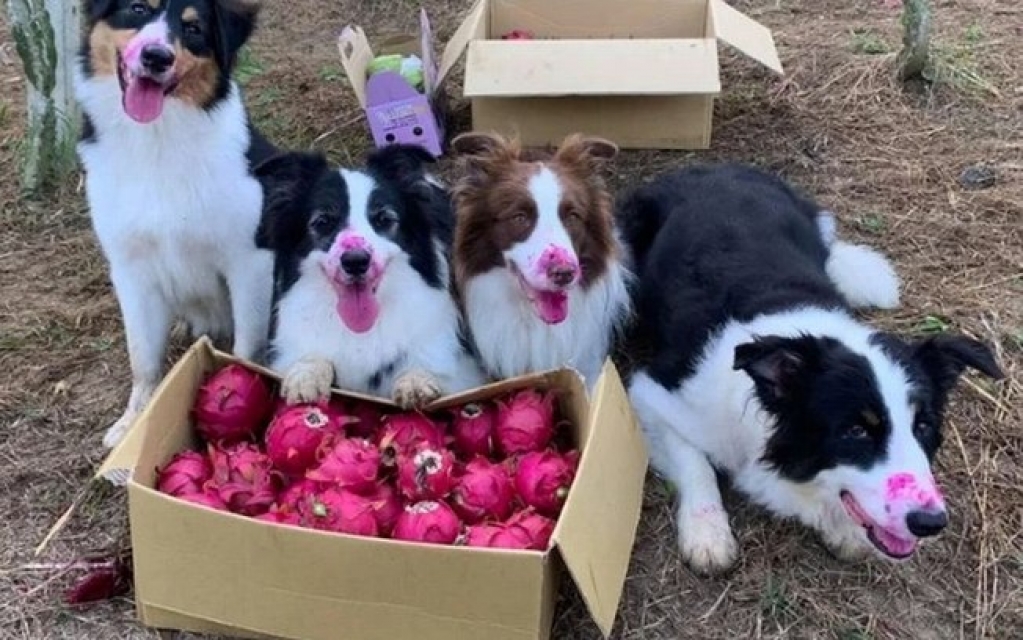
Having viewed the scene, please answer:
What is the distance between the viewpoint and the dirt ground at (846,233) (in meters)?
2.96

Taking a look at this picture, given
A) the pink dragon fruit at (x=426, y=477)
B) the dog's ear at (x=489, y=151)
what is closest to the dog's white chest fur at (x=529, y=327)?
the dog's ear at (x=489, y=151)

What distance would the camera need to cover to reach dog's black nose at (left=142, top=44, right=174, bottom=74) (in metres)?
3.11

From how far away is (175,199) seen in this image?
338 cm

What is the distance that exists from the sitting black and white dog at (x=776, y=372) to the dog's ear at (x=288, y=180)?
128 cm

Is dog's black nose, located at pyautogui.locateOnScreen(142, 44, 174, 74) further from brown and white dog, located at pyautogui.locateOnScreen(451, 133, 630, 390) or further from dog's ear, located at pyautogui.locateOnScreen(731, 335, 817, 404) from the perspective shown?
dog's ear, located at pyautogui.locateOnScreen(731, 335, 817, 404)

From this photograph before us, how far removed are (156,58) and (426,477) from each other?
1.46 meters

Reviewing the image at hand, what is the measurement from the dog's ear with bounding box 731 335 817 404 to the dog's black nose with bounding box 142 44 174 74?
1851mm

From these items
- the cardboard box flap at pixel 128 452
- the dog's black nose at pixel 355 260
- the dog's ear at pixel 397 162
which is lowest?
the cardboard box flap at pixel 128 452

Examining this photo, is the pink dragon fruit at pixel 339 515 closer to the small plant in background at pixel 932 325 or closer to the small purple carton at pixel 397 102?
the small plant in background at pixel 932 325

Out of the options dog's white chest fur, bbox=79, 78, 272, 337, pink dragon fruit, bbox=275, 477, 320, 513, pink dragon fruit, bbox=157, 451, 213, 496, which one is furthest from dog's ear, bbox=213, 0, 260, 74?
pink dragon fruit, bbox=275, 477, 320, 513

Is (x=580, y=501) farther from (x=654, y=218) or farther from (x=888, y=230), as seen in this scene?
(x=888, y=230)

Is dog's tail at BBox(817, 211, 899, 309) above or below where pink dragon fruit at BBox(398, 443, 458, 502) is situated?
below

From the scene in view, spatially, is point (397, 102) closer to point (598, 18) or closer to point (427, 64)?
point (427, 64)

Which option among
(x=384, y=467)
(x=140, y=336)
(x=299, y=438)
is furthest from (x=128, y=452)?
(x=140, y=336)
